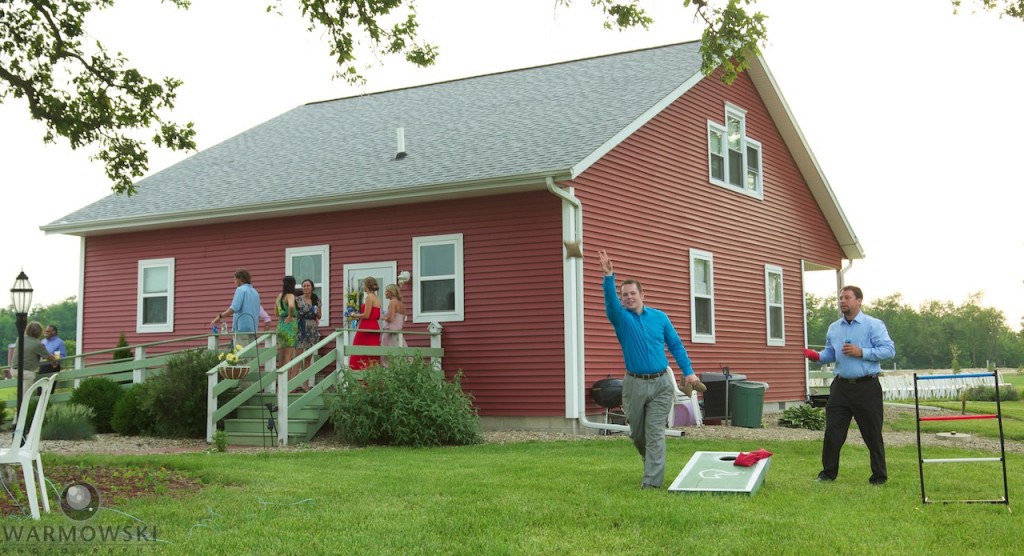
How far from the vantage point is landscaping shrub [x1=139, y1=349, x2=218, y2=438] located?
46.7ft

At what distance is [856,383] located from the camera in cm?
876

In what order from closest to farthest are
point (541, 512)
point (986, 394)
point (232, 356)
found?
point (541, 512)
point (232, 356)
point (986, 394)

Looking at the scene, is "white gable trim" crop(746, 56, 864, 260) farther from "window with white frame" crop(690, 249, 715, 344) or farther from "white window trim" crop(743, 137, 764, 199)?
"window with white frame" crop(690, 249, 715, 344)

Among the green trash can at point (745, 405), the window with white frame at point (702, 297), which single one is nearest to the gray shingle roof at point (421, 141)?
the window with white frame at point (702, 297)

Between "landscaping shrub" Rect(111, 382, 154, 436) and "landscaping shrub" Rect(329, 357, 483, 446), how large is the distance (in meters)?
3.29

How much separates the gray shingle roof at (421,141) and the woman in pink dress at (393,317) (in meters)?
1.57

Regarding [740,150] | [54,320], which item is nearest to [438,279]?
[740,150]

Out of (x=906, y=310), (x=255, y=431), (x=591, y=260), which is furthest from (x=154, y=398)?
(x=906, y=310)

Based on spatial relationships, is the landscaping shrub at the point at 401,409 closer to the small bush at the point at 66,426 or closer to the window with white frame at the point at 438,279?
the window with white frame at the point at 438,279

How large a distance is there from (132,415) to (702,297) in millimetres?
9683

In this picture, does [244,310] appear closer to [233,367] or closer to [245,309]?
[245,309]

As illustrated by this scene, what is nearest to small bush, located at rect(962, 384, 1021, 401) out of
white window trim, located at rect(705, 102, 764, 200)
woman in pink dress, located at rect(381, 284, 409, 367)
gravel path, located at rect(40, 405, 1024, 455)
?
white window trim, located at rect(705, 102, 764, 200)

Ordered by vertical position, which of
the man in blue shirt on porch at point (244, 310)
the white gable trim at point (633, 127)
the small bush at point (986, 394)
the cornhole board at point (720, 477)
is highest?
the white gable trim at point (633, 127)

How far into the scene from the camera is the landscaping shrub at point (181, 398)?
14.2 meters
